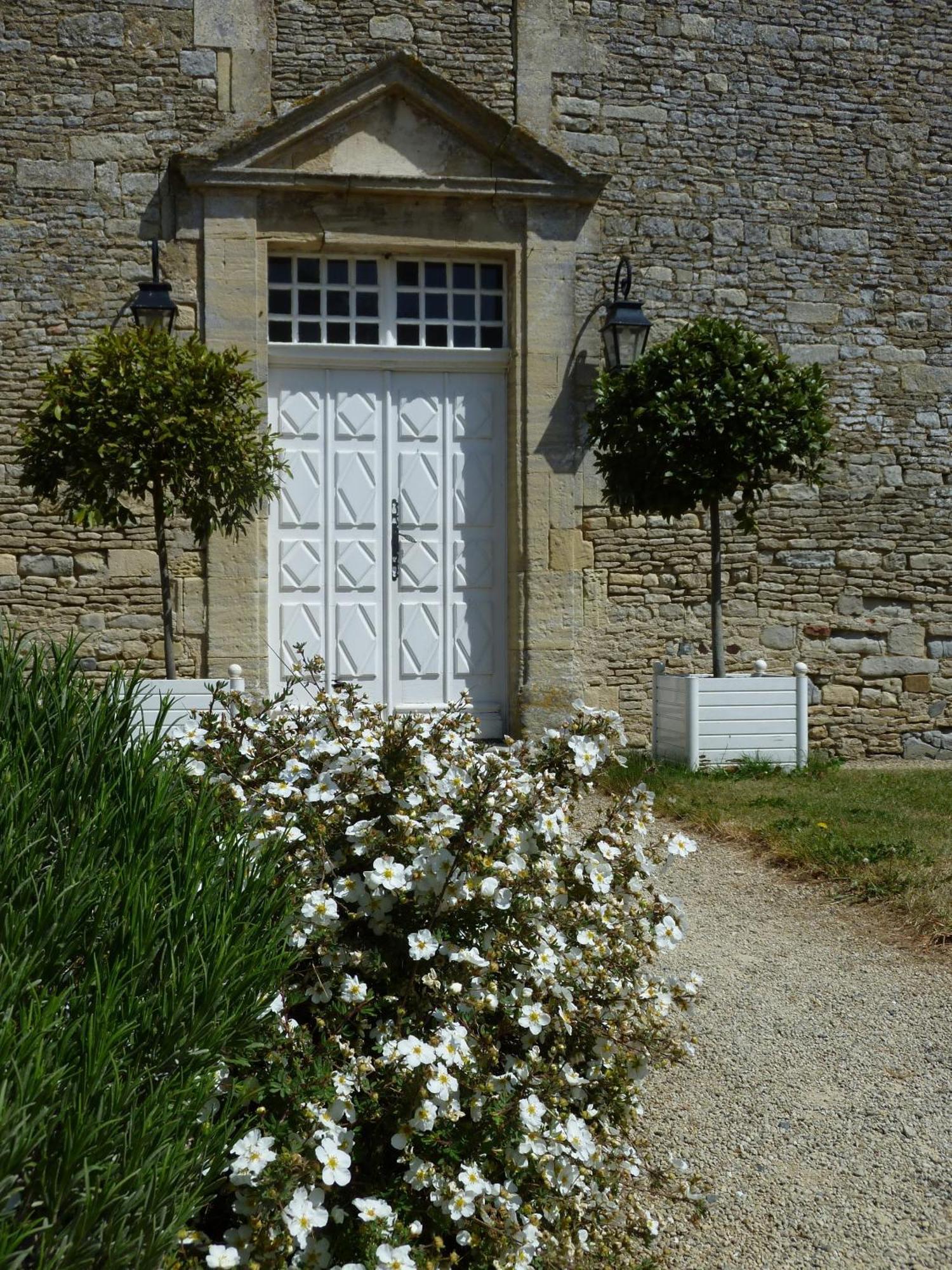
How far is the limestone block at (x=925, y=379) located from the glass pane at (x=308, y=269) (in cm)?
404

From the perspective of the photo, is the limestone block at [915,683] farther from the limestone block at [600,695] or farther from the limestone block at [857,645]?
the limestone block at [600,695]

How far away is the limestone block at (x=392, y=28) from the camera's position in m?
7.82

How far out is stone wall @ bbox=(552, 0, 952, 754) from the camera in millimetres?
8102

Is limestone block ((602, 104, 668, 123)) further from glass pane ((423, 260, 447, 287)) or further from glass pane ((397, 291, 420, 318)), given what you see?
glass pane ((397, 291, 420, 318))

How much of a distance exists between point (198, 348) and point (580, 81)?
3471mm

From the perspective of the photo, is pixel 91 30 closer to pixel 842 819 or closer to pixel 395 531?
pixel 395 531

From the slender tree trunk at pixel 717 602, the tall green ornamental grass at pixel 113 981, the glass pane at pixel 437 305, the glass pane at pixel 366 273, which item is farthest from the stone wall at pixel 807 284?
the tall green ornamental grass at pixel 113 981

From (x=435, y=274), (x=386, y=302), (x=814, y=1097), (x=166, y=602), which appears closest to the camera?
(x=814, y=1097)

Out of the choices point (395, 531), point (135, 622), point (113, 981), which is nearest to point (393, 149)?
point (395, 531)

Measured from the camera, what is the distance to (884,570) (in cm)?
850

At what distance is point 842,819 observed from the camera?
18.4ft

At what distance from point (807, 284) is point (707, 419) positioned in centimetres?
213

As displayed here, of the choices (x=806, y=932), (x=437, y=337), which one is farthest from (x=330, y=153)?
(x=806, y=932)

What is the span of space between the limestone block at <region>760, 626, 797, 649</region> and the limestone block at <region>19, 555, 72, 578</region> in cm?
455
